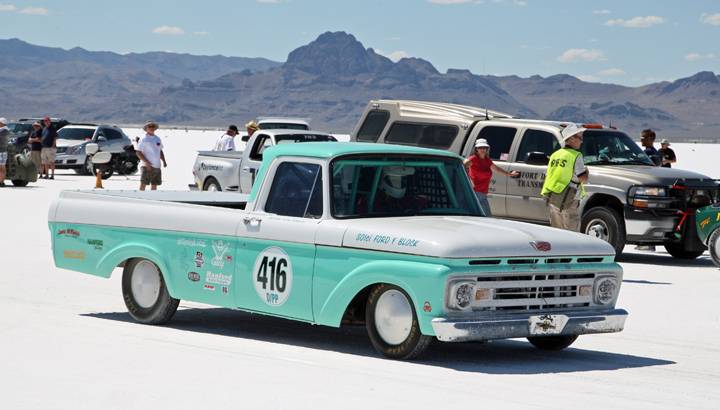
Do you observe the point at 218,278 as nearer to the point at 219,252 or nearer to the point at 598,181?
the point at 219,252

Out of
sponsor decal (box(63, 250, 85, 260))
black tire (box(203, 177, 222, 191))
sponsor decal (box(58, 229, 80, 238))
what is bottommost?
black tire (box(203, 177, 222, 191))

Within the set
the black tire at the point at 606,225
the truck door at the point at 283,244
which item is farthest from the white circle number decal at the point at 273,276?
the black tire at the point at 606,225

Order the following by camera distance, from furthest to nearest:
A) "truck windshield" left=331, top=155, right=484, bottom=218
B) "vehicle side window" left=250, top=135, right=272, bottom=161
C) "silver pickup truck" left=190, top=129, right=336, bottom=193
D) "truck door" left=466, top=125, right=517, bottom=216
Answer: "vehicle side window" left=250, top=135, right=272, bottom=161 < "silver pickup truck" left=190, top=129, right=336, bottom=193 < "truck door" left=466, top=125, right=517, bottom=216 < "truck windshield" left=331, top=155, right=484, bottom=218

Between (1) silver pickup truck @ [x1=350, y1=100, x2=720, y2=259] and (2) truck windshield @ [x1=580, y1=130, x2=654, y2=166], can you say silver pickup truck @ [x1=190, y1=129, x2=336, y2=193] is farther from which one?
(2) truck windshield @ [x1=580, y1=130, x2=654, y2=166]

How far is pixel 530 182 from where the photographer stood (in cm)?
1931

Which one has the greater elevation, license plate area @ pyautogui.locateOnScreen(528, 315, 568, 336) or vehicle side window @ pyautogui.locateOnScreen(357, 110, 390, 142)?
vehicle side window @ pyautogui.locateOnScreen(357, 110, 390, 142)

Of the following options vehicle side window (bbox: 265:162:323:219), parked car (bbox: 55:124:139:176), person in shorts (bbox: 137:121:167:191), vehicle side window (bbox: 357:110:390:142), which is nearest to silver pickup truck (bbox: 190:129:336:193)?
person in shorts (bbox: 137:121:167:191)

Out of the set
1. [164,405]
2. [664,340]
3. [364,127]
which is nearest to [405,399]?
[164,405]

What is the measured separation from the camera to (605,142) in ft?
64.5

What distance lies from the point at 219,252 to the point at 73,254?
6.36 ft

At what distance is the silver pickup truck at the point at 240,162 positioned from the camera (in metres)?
25.2

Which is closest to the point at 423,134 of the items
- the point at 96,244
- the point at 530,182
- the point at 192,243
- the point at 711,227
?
the point at 530,182

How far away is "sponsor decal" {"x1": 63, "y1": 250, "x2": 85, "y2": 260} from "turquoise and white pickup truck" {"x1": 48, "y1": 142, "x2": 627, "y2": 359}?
0.23 ft

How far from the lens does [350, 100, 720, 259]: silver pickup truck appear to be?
18.9 metres
